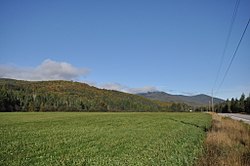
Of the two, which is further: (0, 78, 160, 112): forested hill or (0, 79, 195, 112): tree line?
(0, 78, 160, 112): forested hill

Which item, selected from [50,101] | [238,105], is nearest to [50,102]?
[50,101]

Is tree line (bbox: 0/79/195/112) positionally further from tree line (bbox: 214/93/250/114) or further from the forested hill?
tree line (bbox: 214/93/250/114)

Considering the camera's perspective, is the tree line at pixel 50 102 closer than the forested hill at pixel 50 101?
Yes

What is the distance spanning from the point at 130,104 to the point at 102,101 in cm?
2522

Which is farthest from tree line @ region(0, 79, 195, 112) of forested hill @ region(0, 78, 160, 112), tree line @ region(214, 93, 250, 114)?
tree line @ region(214, 93, 250, 114)

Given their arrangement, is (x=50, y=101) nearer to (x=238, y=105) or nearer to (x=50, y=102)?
(x=50, y=102)

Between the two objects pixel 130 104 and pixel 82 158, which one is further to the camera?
pixel 130 104

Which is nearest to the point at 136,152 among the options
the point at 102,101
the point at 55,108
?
the point at 55,108

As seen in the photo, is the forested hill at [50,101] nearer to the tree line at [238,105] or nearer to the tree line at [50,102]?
the tree line at [50,102]

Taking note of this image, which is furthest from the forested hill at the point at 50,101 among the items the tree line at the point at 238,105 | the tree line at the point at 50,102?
the tree line at the point at 238,105

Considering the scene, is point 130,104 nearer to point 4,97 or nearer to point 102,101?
point 102,101

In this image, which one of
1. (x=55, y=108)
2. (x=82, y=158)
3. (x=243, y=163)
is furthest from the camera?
(x=55, y=108)

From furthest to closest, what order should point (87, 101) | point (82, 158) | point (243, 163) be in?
1. point (87, 101)
2. point (82, 158)
3. point (243, 163)

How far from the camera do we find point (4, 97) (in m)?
107
